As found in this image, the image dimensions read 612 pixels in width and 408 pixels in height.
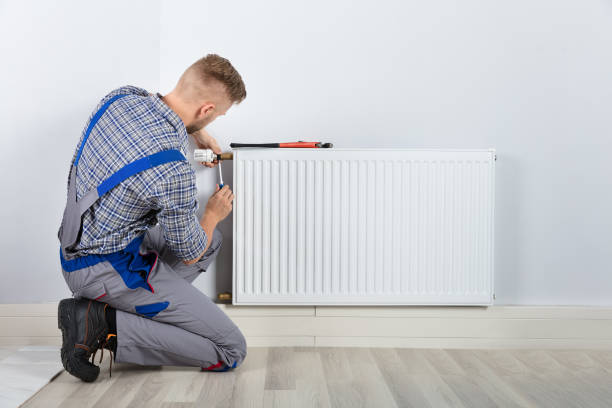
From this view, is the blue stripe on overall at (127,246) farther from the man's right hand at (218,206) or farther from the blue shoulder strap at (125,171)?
the man's right hand at (218,206)

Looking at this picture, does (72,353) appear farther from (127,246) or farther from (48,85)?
(48,85)

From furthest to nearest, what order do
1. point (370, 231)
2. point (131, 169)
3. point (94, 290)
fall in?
point (370, 231) → point (94, 290) → point (131, 169)

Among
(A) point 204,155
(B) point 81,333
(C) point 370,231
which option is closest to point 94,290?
(B) point 81,333

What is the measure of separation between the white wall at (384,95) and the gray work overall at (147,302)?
0.41 meters

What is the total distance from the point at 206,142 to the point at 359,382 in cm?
102

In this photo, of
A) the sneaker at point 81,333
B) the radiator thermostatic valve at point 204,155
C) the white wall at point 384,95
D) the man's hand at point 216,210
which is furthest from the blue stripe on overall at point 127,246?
the white wall at point 384,95

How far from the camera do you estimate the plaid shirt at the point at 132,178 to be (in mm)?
1479

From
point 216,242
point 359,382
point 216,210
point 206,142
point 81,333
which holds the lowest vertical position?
point 359,382

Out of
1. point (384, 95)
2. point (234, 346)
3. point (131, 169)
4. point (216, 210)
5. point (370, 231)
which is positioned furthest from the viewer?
point (384, 95)

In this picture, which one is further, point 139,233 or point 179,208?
point 139,233

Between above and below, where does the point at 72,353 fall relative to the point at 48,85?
below

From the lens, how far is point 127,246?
1.63m

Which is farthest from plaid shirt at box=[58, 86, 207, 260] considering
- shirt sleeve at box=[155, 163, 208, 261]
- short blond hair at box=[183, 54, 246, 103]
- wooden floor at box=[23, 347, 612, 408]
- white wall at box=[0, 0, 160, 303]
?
white wall at box=[0, 0, 160, 303]

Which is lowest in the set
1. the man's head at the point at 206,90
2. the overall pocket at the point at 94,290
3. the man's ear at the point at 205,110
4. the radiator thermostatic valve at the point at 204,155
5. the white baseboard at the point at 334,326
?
the white baseboard at the point at 334,326
